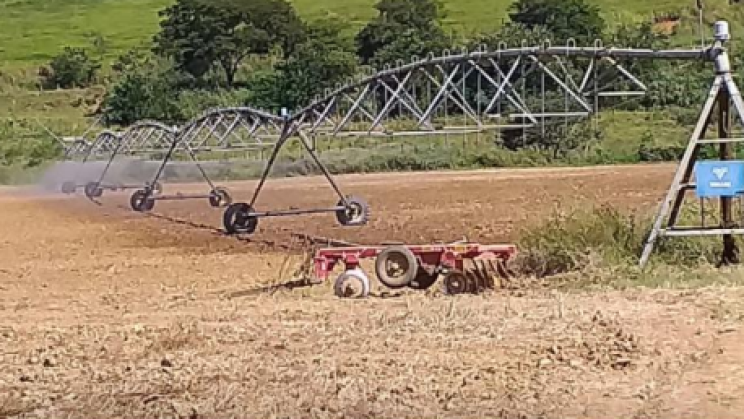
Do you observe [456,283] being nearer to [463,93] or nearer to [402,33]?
[463,93]

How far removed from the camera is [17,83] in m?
95.9

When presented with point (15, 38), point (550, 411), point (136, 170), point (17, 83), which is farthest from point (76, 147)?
point (15, 38)

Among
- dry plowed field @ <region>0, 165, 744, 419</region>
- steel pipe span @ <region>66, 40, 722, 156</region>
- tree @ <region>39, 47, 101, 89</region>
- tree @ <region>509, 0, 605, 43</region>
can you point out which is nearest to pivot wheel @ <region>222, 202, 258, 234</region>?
steel pipe span @ <region>66, 40, 722, 156</region>

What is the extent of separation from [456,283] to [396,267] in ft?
2.46

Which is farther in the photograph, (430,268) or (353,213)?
(353,213)

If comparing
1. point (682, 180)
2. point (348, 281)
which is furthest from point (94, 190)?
point (682, 180)

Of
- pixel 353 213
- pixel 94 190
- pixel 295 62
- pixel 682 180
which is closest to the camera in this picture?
pixel 682 180

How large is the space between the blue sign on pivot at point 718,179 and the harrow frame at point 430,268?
6.31 feet

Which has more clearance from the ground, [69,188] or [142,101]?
[69,188]

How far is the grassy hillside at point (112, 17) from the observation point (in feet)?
330

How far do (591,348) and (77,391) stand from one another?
312 centimetres

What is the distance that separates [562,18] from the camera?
227ft

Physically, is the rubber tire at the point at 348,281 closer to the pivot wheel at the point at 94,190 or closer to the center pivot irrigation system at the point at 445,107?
the center pivot irrigation system at the point at 445,107

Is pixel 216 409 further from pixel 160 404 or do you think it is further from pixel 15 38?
pixel 15 38
